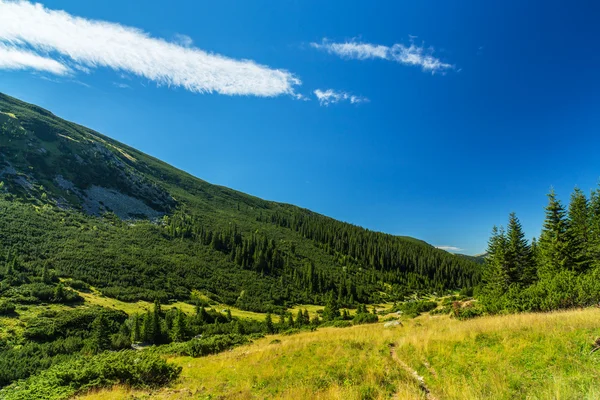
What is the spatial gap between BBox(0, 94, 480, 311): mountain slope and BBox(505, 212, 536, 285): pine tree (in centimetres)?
4012

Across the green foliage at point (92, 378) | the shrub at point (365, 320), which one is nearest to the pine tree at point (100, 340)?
the green foliage at point (92, 378)

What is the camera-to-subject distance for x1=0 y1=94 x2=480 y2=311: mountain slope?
5197 centimetres

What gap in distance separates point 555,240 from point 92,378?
4627 cm

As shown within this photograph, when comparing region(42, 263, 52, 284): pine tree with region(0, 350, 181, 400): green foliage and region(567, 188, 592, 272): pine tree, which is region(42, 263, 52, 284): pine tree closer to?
region(0, 350, 181, 400): green foliage

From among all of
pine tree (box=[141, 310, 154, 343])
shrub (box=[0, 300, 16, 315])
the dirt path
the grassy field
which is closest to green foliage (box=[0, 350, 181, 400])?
the grassy field

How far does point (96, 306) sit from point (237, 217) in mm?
100236

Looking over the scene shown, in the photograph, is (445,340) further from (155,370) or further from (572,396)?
(155,370)

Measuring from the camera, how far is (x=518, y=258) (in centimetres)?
3941

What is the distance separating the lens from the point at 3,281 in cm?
3500

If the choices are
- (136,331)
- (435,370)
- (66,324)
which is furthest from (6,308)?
(435,370)

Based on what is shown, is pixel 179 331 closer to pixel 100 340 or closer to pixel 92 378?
pixel 100 340

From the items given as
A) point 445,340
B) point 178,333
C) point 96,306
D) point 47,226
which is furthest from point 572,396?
point 47,226

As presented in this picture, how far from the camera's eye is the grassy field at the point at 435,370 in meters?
6.37

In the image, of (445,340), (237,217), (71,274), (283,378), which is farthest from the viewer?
(237,217)
